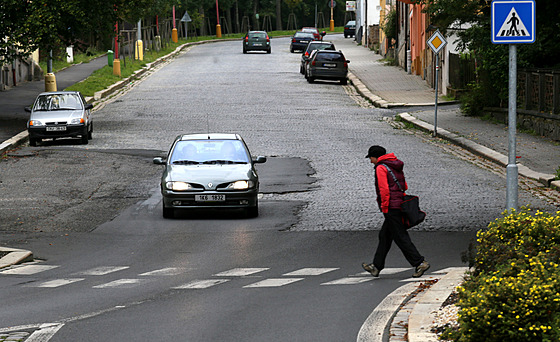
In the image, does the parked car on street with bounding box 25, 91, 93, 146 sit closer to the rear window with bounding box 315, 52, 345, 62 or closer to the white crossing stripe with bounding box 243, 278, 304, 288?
the white crossing stripe with bounding box 243, 278, 304, 288

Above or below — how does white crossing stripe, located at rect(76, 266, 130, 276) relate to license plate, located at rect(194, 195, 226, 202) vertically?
below

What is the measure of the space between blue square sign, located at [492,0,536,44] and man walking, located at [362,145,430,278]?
1965 mm

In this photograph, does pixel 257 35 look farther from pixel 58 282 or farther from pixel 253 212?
pixel 58 282

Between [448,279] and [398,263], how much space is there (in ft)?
6.76

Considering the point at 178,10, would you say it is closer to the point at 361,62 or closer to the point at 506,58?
the point at 361,62

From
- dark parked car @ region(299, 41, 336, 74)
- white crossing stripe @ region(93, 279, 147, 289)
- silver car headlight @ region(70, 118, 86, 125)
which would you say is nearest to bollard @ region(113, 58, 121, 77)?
dark parked car @ region(299, 41, 336, 74)

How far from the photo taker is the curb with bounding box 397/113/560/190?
1908 centimetres

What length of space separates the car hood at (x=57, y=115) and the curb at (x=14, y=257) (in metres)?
14.2

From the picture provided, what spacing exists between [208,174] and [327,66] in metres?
31.5

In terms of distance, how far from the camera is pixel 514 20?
34.9 feet

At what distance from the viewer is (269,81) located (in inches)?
1901

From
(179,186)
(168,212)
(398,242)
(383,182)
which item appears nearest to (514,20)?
(383,182)

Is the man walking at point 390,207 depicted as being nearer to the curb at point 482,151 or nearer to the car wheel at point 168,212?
the car wheel at point 168,212

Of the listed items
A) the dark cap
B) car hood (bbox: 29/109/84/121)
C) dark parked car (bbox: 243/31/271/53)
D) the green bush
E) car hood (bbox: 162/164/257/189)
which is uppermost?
dark parked car (bbox: 243/31/271/53)
